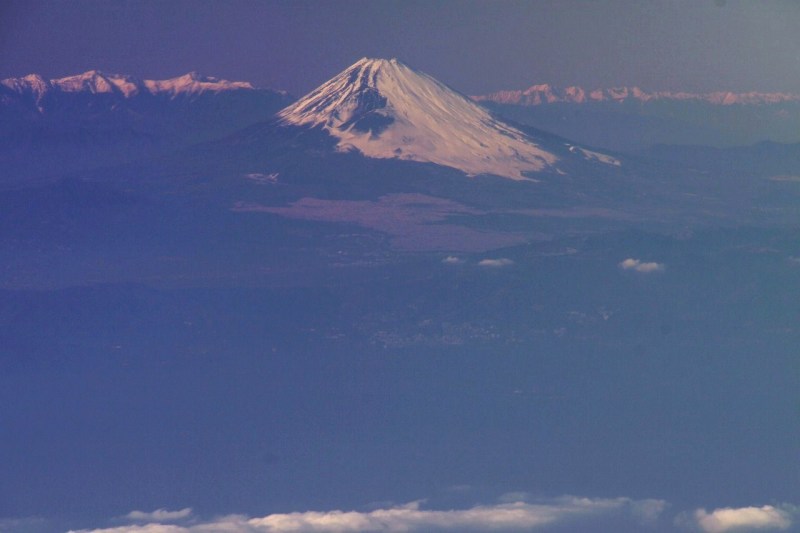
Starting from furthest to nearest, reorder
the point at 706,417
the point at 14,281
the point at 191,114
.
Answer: the point at 191,114, the point at 14,281, the point at 706,417

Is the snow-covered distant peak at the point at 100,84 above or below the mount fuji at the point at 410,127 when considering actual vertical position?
above

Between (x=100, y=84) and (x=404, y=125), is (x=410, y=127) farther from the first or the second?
(x=100, y=84)

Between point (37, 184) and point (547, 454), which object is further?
point (37, 184)

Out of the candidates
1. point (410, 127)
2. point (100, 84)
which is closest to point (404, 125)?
point (410, 127)

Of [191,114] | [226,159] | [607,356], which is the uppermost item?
[191,114]

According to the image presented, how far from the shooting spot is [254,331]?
54250mm

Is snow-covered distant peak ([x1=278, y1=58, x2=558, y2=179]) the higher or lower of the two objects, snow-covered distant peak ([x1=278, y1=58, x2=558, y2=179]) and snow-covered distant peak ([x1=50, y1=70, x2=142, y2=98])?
the lower

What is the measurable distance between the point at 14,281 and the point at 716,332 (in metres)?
33.1

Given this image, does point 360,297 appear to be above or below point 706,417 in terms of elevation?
above

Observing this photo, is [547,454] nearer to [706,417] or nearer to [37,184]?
[706,417]

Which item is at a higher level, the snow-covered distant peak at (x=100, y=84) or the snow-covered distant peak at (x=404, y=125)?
the snow-covered distant peak at (x=100, y=84)

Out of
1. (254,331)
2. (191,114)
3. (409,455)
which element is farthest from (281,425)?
(191,114)

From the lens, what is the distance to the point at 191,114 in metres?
128

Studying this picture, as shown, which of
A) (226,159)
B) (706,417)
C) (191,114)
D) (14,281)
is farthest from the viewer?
(191,114)
